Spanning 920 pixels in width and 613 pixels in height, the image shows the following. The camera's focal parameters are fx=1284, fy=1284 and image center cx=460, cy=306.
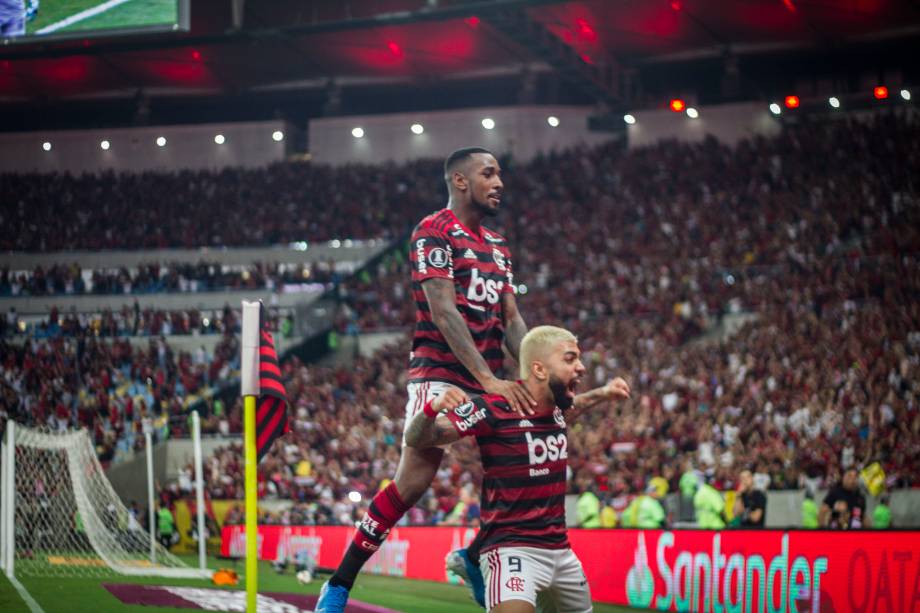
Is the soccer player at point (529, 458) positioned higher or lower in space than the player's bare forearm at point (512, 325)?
lower

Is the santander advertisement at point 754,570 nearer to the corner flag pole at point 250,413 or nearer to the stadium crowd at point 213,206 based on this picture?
the corner flag pole at point 250,413

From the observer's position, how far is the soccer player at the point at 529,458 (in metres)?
6.32

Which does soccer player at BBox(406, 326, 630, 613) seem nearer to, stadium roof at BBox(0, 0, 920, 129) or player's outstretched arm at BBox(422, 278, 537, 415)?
player's outstretched arm at BBox(422, 278, 537, 415)

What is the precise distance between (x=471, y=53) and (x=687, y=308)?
54.0 ft

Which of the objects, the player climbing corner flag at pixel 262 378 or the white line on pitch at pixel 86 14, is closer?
the player climbing corner flag at pixel 262 378

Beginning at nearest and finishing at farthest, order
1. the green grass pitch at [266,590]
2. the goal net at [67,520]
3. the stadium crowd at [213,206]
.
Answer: the green grass pitch at [266,590] → the goal net at [67,520] → the stadium crowd at [213,206]

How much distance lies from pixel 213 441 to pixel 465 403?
27708 millimetres

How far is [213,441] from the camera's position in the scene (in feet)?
109

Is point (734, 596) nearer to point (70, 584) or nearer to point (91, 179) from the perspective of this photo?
point (70, 584)

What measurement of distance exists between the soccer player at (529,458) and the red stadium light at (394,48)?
38444 millimetres

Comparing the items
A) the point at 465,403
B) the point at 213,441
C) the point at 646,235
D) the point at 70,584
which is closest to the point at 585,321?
the point at 646,235

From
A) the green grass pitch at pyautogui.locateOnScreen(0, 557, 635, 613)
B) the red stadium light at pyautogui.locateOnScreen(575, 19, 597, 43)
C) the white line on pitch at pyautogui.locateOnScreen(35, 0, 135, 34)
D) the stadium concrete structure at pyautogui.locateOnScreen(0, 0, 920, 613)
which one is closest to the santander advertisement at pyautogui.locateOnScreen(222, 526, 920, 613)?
the stadium concrete structure at pyautogui.locateOnScreen(0, 0, 920, 613)

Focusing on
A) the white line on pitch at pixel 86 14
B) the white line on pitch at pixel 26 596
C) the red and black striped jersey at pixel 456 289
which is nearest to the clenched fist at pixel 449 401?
the red and black striped jersey at pixel 456 289

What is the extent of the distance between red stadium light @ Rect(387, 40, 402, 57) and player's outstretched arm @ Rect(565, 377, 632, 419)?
124 feet
